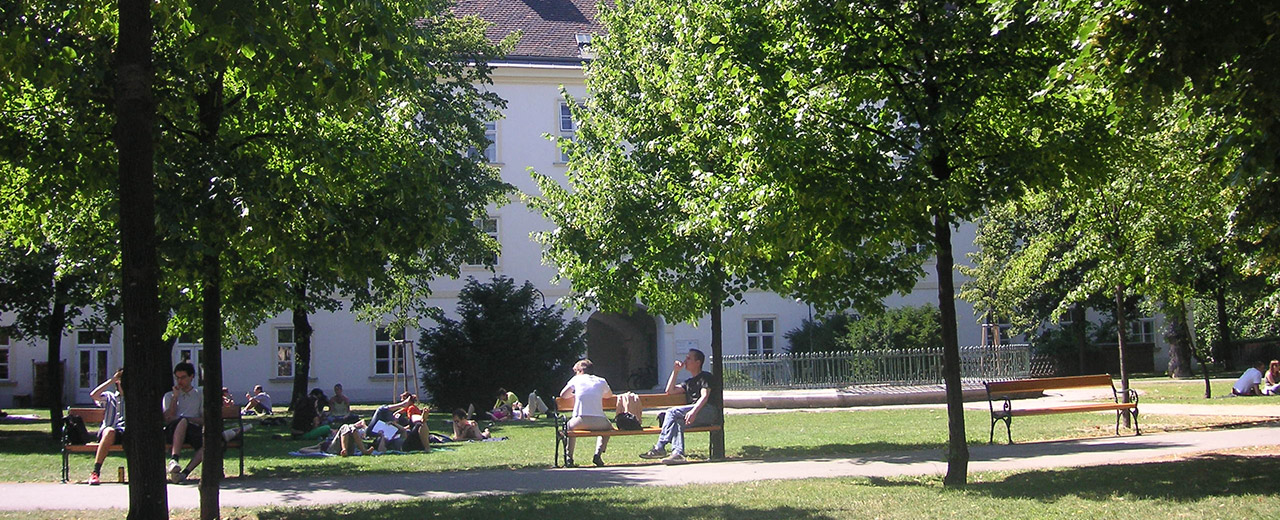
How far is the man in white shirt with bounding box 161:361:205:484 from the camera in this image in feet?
39.2

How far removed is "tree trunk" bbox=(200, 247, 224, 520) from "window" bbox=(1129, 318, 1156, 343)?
41.5m

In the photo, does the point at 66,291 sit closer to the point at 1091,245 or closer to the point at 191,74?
the point at 191,74

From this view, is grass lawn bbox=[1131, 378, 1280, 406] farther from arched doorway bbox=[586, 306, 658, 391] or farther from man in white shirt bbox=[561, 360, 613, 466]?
arched doorway bbox=[586, 306, 658, 391]

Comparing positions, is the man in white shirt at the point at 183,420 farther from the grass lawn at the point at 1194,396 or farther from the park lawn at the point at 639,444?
the grass lawn at the point at 1194,396

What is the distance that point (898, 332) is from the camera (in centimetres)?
3350

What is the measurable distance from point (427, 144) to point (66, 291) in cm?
1094

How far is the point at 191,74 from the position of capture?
9.74m

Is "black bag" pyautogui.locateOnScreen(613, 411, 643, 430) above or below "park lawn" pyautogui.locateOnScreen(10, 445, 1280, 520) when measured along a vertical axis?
above

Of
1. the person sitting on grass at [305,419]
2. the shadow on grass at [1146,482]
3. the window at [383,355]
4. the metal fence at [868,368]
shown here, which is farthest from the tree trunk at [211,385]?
the window at [383,355]

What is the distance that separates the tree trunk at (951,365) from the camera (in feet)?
33.3

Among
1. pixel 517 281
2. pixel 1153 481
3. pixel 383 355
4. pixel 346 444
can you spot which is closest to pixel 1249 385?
pixel 1153 481

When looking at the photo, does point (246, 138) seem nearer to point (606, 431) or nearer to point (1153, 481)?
point (606, 431)

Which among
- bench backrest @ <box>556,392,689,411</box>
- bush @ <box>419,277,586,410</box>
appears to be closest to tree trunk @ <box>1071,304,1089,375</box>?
bush @ <box>419,277,586,410</box>

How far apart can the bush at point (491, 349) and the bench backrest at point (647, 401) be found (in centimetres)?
1047
